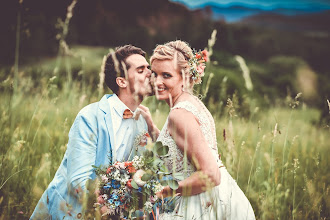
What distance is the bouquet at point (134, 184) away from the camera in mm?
2043

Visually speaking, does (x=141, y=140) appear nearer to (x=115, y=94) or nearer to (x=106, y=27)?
(x=115, y=94)

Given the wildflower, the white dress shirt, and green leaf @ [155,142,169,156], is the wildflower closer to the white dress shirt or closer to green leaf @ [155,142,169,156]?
green leaf @ [155,142,169,156]

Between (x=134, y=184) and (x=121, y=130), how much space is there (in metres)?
0.96

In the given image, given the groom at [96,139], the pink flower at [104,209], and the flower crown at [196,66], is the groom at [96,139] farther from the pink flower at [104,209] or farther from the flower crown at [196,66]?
the flower crown at [196,66]

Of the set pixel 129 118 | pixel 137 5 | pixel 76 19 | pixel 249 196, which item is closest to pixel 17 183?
pixel 129 118

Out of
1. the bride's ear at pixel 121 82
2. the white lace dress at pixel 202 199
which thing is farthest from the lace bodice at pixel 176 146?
the bride's ear at pixel 121 82

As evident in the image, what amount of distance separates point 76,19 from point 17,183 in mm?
10055

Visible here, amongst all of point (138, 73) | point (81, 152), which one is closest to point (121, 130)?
point (81, 152)

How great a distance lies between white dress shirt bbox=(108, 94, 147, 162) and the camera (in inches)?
111

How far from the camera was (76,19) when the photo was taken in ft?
39.7

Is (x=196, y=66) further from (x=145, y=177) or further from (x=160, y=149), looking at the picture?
(x=145, y=177)

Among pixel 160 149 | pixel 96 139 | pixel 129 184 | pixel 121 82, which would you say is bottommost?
pixel 129 184

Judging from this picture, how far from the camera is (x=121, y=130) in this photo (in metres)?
2.91

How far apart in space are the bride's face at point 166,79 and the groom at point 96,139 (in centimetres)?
21
